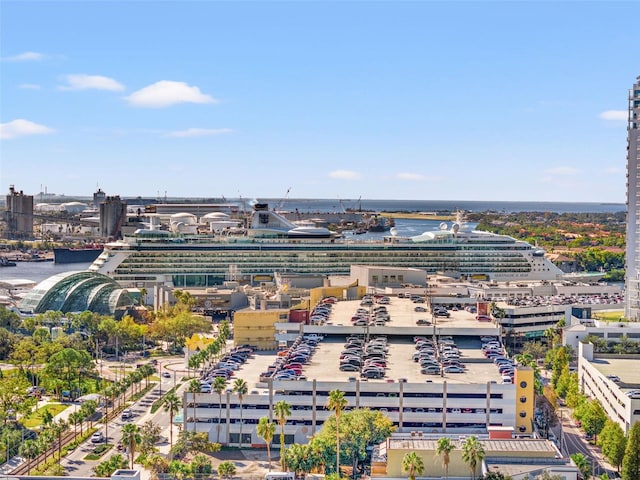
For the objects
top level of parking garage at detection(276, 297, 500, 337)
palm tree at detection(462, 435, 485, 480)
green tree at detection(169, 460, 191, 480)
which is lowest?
green tree at detection(169, 460, 191, 480)

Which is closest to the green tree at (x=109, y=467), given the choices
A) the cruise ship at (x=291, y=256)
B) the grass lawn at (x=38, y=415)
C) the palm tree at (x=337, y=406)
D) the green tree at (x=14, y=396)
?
the palm tree at (x=337, y=406)

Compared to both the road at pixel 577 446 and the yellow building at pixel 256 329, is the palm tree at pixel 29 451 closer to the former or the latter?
the yellow building at pixel 256 329

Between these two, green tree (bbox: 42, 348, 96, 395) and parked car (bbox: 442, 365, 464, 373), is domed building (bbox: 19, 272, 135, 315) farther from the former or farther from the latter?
parked car (bbox: 442, 365, 464, 373)

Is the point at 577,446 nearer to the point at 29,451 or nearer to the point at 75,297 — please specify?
the point at 29,451

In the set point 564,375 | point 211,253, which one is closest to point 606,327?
point 564,375

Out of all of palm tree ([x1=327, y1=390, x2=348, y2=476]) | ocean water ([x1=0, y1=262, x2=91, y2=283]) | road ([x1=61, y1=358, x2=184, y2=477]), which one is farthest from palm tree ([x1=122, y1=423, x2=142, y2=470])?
ocean water ([x1=0, y1=262, x2=91, y2=283])

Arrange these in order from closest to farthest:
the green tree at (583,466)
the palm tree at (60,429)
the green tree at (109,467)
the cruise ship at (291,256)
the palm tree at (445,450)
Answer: the palm tree at (445,450)
the green tree at (109,467)
the green tree at (583,466)
the palm tree at (60,429)
the cruise ship at (291,256)
